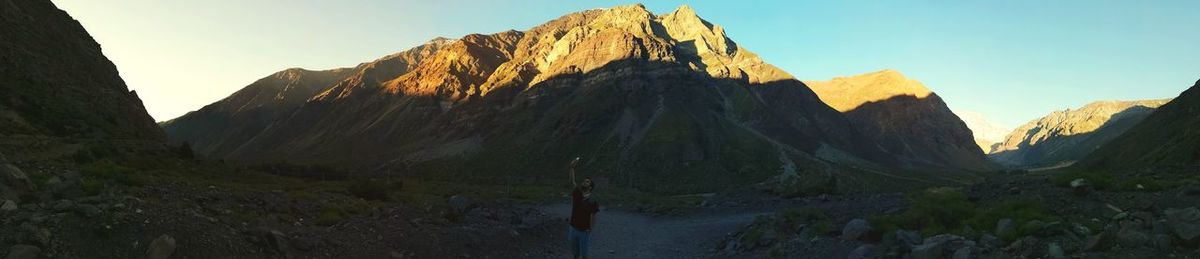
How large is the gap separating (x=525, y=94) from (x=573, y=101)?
1989 cm

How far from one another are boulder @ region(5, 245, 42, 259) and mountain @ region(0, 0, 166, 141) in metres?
34.9

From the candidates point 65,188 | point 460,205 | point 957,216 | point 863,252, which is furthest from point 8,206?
point 957,216

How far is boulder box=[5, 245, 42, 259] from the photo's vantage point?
30.6 ft

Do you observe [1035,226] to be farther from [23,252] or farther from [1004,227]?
[23,252]

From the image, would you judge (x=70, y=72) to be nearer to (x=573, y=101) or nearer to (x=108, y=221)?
(x=108, y=221)

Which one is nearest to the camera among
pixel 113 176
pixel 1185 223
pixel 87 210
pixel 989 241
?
pixel 1185 223

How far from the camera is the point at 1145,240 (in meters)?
9.28

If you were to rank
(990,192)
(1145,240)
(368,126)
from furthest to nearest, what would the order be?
(368,126), (990,192), (1145,240)

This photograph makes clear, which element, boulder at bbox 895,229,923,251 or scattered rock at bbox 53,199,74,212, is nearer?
scattered rock at bbox 53,199,74,212

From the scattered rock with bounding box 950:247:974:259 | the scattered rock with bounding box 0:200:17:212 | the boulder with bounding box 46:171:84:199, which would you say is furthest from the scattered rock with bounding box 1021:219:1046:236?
the boulder with bounding box 46:171:84:199

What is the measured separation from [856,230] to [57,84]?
6021 centimetres

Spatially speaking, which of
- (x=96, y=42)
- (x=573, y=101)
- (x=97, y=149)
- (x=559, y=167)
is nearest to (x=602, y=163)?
(x=559, y=167)

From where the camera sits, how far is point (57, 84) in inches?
1927

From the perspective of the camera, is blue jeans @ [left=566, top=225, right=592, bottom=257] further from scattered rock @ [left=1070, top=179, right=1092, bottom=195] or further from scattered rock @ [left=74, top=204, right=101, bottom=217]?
scattered rock @ [left=1070, top=179, right=1092, bottom=195]
